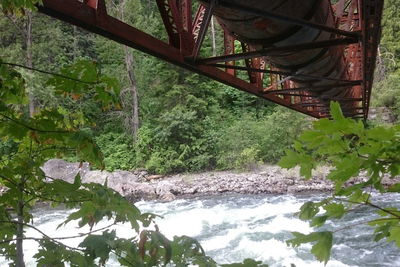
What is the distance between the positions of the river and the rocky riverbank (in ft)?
2.50

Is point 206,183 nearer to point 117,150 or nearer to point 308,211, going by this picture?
point 117,150

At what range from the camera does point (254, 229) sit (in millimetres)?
8992

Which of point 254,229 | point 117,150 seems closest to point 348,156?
point 254,229

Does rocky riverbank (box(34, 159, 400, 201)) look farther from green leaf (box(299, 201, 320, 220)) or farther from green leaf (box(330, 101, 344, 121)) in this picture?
green leaf (box(330, 101, 344, 121))

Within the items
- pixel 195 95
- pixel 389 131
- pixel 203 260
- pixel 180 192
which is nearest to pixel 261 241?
pixel 180 192

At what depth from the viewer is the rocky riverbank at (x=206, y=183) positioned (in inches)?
525

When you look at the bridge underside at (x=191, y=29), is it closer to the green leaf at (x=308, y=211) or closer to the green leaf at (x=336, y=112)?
the green leaf at (x=308, y=211)

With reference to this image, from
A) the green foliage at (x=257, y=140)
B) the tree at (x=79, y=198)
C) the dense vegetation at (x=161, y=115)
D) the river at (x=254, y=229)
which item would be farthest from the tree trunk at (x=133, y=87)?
the tree at (x=79, y=198)

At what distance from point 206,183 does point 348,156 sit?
14.0 m

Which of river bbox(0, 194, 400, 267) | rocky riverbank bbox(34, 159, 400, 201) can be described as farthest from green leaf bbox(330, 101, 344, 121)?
rocky riverbank bbox(34, 159, 400, 201)

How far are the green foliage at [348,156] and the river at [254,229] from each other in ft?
13.1

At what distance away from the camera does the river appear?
7059mm

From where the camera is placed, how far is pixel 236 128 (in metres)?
19.1

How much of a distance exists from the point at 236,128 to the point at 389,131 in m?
18.3
